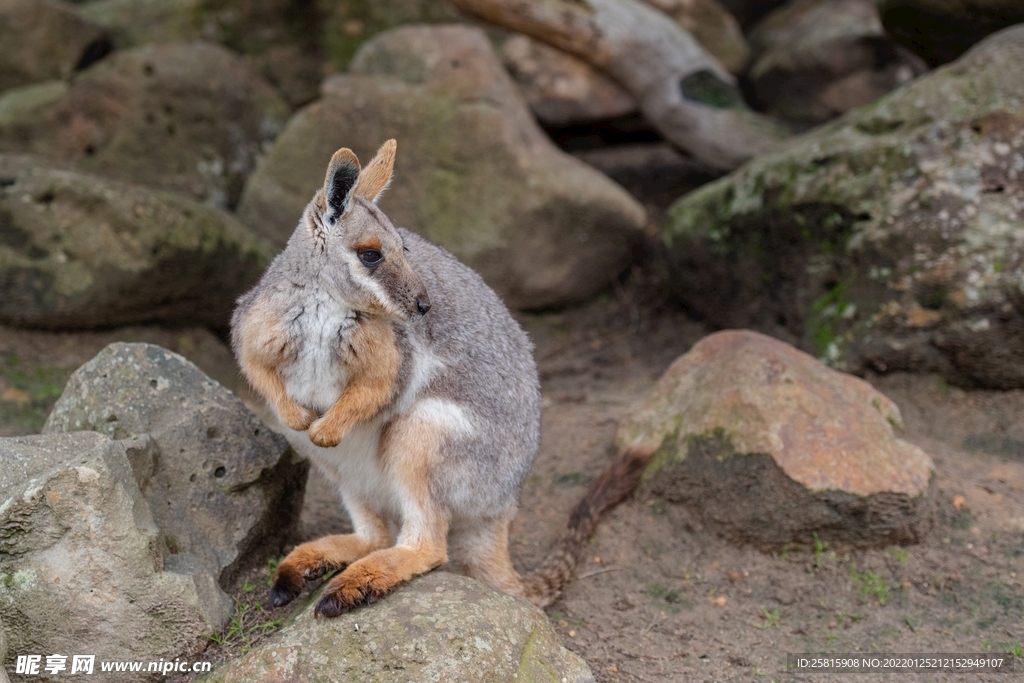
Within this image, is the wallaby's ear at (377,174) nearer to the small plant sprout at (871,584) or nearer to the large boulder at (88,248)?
the small plant sprout at (871,584)

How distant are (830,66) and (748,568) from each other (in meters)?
6.19

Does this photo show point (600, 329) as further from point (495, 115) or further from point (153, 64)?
point (153, 64)

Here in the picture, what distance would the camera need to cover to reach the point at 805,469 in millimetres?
5062

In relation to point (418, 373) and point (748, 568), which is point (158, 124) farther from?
point (748, 568)

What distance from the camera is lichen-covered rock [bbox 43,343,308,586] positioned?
436 centimetres

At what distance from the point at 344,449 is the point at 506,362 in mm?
901

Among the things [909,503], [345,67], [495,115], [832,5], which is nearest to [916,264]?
[909,503]

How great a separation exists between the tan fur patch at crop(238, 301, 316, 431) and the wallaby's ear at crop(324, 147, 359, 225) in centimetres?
53

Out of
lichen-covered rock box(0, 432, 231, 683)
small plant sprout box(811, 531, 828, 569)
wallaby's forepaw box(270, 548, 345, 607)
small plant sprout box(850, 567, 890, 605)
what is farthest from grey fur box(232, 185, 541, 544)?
small plant sprout box(850, 567, 890, 605)

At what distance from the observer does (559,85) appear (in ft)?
31.6

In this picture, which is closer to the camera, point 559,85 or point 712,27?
point 559,85

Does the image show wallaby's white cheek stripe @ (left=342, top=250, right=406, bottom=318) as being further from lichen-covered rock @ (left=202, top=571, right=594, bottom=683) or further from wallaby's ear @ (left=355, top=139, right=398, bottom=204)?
lichen-covered rock @ (left=202, top=571, right=594, bottom=683)

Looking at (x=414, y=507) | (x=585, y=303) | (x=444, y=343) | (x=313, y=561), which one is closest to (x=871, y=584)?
(x=414, y=507)

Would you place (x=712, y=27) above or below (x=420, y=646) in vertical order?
above
